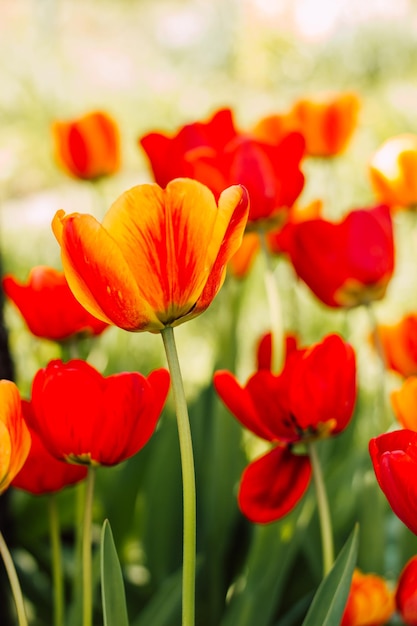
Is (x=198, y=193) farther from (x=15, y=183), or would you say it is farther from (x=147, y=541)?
(x=15, y=183)

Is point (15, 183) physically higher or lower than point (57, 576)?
higher

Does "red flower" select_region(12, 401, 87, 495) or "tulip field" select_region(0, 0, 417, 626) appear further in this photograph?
"red flower" select_region(12, 401, 87, 495)

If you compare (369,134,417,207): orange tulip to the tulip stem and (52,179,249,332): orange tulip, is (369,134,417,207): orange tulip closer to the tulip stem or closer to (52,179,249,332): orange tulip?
the tulip stem

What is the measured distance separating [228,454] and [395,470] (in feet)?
1.86

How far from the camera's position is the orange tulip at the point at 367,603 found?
0.65 m

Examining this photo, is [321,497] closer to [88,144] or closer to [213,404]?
[213,404]

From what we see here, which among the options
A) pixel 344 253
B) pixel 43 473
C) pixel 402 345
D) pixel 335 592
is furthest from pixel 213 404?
pixel 335 592

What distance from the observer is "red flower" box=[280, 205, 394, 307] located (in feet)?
2.67

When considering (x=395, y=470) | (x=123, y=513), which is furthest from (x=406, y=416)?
(x=123, y=513)

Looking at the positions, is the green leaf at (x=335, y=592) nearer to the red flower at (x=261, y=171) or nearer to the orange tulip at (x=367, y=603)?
the orange tulip at (x=367, y=603)

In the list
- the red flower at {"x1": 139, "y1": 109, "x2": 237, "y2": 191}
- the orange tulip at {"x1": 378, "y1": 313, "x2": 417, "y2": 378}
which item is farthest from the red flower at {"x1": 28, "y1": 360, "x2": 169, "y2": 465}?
the orange tulip at {"x1": 378, "y1": 313, "x2": 417, "y2": 378}

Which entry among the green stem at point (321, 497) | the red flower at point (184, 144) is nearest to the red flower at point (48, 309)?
the red flower at point (184, 144)

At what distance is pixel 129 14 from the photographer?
9.37 metres

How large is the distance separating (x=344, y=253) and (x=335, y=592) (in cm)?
34
